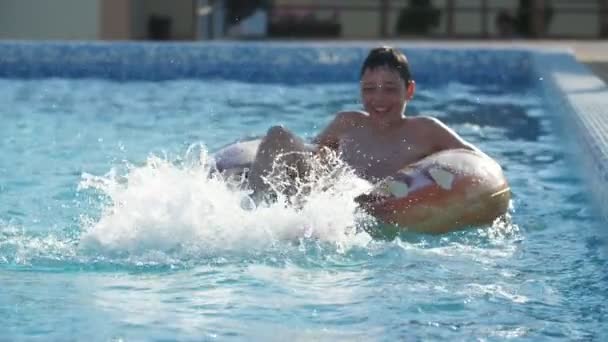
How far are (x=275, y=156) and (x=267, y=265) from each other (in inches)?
34.6

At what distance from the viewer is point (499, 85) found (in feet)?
39.8

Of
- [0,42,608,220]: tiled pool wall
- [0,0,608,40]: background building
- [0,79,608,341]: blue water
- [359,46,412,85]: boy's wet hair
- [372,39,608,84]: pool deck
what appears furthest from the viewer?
[0,0,608,40]: background building

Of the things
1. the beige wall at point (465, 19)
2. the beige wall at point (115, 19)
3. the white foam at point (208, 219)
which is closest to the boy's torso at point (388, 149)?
the white foam at point (208, 219)

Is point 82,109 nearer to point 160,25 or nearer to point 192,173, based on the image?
point 192,173

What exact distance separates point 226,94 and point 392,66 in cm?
525

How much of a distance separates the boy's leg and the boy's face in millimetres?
498

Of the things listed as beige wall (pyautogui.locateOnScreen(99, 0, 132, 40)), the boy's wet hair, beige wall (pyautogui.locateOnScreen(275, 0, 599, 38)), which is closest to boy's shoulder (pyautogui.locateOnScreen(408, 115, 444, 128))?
the boy's wet hair

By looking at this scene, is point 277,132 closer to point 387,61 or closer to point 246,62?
point 387,61

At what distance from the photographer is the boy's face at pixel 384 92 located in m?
6.04

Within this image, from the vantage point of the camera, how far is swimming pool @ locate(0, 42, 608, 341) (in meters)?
4.18

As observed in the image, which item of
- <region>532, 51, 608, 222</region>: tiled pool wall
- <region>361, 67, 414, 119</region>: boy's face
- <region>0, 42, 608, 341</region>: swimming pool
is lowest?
<region>0, 42, 608, 341</region>: swimming pool

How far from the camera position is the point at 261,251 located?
5109 millimetres

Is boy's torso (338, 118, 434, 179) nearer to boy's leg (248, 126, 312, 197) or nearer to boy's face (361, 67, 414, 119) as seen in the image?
boy's face (361, 67, 414, 119)

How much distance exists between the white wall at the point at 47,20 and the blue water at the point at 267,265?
24.5 feet
